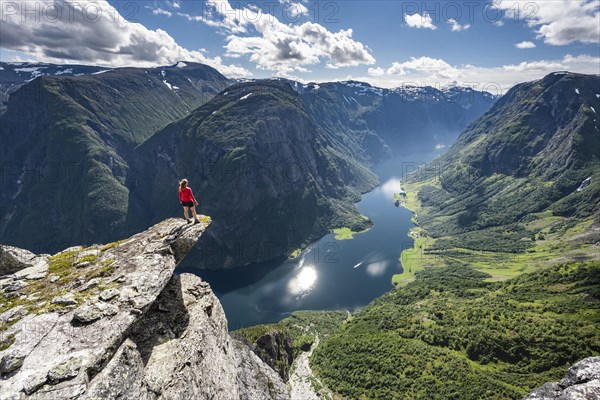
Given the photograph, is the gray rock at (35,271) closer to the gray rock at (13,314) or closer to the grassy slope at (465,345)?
the gray rock at (13,314)

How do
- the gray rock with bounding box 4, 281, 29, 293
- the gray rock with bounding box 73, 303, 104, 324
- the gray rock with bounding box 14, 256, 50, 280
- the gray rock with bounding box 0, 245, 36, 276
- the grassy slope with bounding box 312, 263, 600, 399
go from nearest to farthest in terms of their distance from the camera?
the gray rock with bounding box 73, 303, 104, 324, the gray rock with bounding box 4, 281, 29, 293, the gray rock with bounding box 14, 256, 50, 280, the gray rock with bounding box 0, 245, 36, 276, the grassy slope with bounding box 312, 263, 600, 399

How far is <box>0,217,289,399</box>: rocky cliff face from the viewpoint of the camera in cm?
1371

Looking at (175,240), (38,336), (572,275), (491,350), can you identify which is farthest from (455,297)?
(38,336)

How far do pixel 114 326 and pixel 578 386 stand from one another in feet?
92.7

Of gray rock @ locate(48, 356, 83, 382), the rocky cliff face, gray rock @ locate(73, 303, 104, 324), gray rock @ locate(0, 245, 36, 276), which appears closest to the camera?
gray rock @ locate(48, 356, 83, 382)

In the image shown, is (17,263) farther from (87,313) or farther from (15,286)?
(87,313)

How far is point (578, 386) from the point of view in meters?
19.3

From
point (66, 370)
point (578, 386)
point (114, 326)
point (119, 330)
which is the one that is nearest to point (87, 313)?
point (114, 326)

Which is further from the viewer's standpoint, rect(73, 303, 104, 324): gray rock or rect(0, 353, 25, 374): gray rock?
rect(73, 303, 104, 324): gray rock

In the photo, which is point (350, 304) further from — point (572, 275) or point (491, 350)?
point (572, 275)

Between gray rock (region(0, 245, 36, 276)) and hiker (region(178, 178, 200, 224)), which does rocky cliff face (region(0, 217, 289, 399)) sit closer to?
gray rock (region(0, 245, 36, 276))

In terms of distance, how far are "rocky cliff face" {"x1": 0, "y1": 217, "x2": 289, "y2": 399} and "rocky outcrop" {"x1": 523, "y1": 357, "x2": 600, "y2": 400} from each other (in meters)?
22.6

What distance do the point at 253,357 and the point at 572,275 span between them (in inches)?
6309

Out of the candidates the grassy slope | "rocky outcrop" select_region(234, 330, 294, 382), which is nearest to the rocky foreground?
"rocky outcrop" select_region(234, 330, 294, 382)
